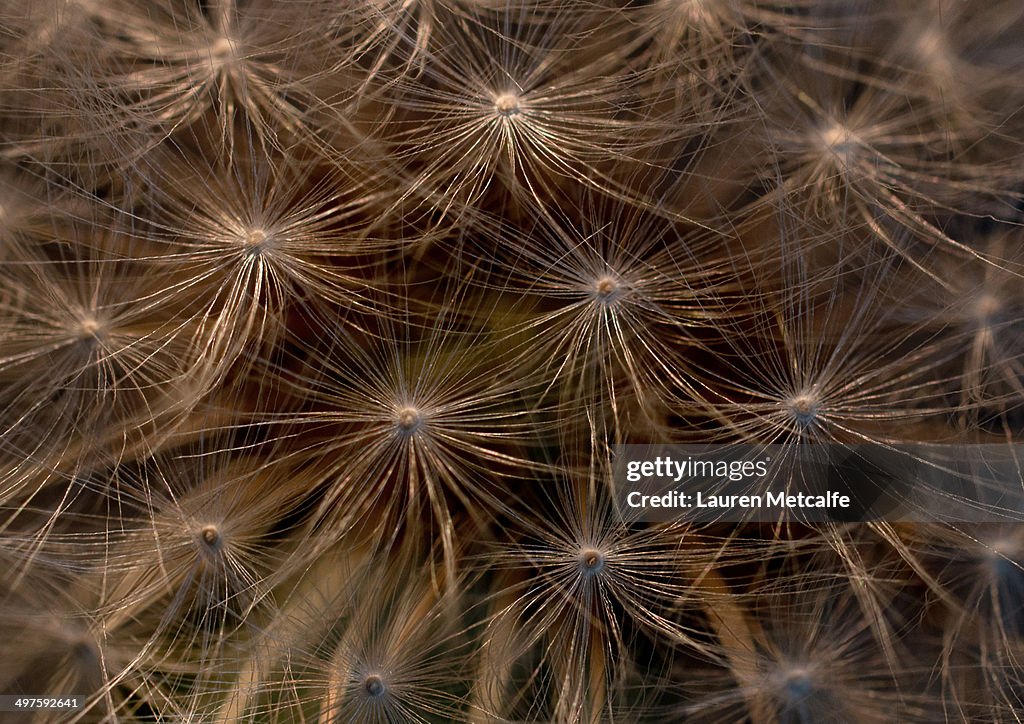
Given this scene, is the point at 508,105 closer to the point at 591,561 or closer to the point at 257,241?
the point at 257,241

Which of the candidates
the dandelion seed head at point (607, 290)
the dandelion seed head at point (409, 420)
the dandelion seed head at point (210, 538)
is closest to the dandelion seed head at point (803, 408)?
the dandelion seed head at point (607, 290)

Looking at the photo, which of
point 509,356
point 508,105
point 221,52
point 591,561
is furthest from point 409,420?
point 221,52

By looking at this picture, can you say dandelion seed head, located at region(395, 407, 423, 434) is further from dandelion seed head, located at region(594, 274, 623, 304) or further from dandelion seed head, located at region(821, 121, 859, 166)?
dandelion seed head, located at region(821, 121, 859, 166)

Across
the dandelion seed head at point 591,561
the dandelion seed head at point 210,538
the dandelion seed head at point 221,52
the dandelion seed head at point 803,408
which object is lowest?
the dandelion seed head at point 210,538

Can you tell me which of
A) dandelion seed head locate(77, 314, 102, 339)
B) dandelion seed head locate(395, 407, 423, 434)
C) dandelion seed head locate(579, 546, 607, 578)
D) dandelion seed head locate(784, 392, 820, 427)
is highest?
dandelion seed head locate(77, 314, 102, 339)

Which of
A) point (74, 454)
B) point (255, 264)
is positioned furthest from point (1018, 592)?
point (74, 454)

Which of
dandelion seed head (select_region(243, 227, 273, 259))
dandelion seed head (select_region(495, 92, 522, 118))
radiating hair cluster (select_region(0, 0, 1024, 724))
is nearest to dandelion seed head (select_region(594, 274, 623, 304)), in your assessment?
radiating hair cluster (select_region(0, 0, 1024, 724))

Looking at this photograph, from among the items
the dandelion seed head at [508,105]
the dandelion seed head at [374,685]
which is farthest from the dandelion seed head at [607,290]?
the dandelion seed head at [374,685]

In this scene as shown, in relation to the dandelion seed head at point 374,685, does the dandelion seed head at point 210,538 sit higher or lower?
higher

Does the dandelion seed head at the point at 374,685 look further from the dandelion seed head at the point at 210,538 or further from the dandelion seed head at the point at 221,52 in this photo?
the dandelion seed head at the point at 221,52
